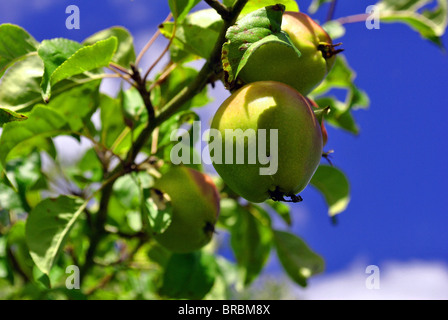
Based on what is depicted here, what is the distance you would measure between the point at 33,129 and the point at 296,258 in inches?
33.3

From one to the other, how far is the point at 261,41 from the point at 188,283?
0.76 metres

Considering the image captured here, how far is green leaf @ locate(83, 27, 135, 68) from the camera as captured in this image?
1.12 metres

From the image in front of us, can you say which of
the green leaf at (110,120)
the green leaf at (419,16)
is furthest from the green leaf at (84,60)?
the green leaf at (419,16)

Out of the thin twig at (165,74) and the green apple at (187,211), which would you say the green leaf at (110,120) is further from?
the green apple at (187,211)

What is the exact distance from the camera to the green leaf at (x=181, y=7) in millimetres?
936

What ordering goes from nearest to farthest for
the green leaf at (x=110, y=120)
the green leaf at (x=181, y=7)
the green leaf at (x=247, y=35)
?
the green leaf at (x=247, y=35) < the green leaf at (x=181, y=7) < the green leaf at (x=110, y=120)

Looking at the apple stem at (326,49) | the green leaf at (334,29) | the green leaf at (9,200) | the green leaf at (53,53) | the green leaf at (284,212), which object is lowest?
the green leaf at (9,200)

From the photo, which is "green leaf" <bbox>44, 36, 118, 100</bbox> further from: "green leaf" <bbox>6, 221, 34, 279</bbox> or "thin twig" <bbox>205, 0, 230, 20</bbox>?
"green leaf" <bbox>6, 221, 34, 279</bbox>

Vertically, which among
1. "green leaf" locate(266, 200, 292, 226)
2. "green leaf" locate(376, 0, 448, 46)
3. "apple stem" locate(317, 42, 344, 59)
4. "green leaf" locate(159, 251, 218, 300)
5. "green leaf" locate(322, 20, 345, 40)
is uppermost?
"green leaf" locate(376, 0, 448, 46)

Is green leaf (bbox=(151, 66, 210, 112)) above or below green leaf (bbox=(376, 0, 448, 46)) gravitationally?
below

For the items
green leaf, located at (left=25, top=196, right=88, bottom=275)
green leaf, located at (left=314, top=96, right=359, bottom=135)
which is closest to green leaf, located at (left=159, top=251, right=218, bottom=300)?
green leaf, located at (left=25, top=196, right=88, bottom=275)

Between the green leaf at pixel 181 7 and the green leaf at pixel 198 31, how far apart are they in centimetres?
2

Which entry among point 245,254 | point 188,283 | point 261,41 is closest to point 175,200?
point 188,283

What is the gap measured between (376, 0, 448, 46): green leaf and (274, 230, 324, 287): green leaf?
767 millimetres
